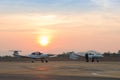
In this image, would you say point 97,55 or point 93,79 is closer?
point 93,79

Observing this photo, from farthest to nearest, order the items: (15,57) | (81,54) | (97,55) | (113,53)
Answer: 1. (113,53)
2. (15,57)
3. (81,54)
4. (97,55)

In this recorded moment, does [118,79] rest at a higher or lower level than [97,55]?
lower

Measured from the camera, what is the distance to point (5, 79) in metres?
31.9

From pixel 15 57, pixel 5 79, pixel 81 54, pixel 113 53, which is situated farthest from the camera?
pixel 113 53

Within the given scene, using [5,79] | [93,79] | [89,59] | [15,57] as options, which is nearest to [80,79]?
[93,79]

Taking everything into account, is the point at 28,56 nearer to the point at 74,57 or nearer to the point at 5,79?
the point at 74,57

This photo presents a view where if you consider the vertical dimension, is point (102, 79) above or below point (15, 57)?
below

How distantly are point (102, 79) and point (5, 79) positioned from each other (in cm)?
685

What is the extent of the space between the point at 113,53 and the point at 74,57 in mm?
25306

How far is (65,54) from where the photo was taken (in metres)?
133

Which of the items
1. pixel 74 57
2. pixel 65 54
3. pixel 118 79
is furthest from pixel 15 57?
pixel 118 79

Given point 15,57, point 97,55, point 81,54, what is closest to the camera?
point 97,55

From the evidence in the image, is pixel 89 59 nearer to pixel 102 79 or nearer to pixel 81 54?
pixel 81 54

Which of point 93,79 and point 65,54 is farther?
point 65,54
